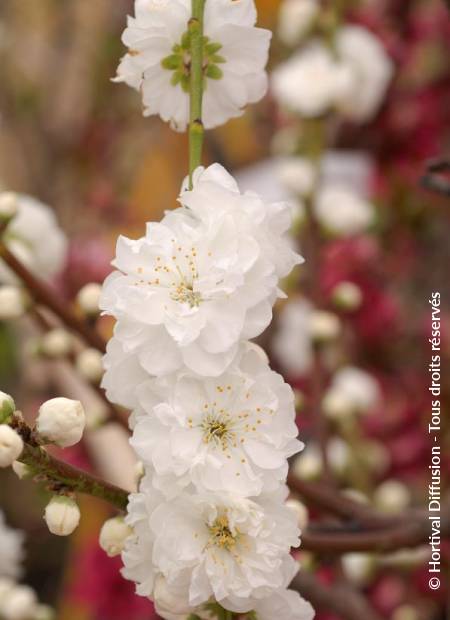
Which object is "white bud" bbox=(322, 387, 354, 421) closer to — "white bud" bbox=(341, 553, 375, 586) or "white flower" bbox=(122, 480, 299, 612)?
"white bud" bbox=(341, 553, 375, 586)

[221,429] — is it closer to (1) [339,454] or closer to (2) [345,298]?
(2) [345,298]

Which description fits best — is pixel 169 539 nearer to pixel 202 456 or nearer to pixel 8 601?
pixel 202 456

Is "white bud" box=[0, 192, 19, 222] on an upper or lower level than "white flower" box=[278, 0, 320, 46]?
lower

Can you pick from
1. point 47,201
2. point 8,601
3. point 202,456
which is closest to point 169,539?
point 202,456

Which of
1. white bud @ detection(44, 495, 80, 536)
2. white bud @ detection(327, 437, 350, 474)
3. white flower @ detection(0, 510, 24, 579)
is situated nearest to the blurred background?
white bud @ detection(327, 437, 350, 474)

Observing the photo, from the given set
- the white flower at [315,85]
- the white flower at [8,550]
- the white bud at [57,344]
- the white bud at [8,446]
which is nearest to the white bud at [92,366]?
the white bud at [57,344]

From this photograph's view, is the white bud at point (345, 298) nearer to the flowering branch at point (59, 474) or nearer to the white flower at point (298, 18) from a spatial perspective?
the white flower at point (298, 18)
